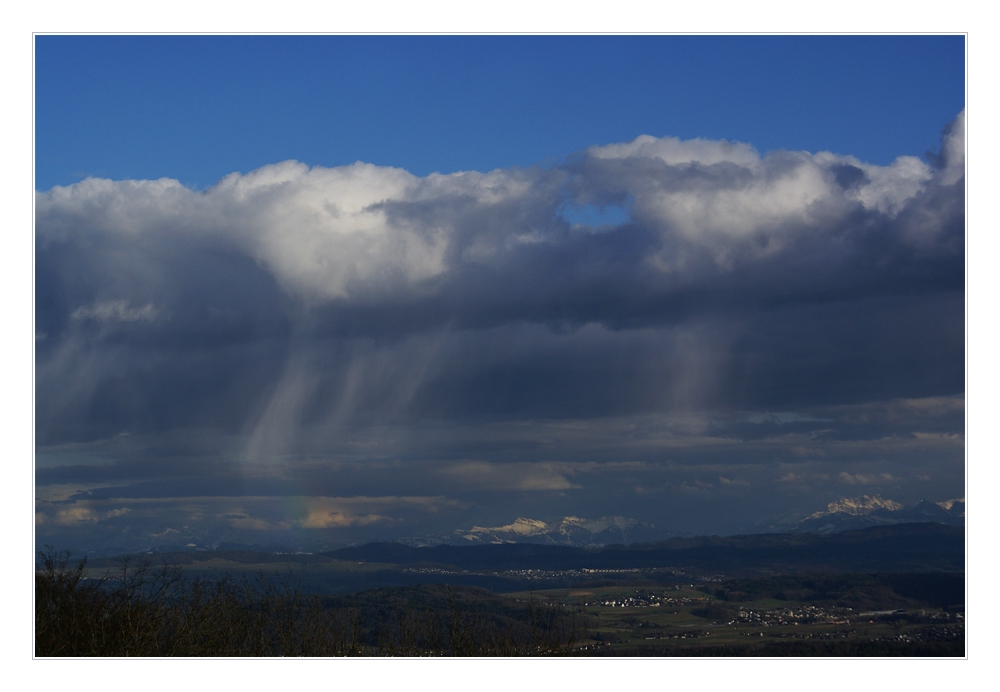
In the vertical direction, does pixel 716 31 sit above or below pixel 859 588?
above

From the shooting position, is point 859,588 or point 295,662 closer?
point 295,662

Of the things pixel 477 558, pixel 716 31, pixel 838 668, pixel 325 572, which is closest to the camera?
pixel 838 668

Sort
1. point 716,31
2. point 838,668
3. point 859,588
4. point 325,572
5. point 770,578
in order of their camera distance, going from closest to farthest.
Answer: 1. point 838,668
2. point 716,31
3. point 859,588
4. point 770,578
5. point 325,572

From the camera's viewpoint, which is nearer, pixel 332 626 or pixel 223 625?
pixel 332 626

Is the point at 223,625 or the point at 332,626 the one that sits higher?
the point at 332,626

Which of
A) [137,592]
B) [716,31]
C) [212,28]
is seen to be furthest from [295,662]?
[716,31]

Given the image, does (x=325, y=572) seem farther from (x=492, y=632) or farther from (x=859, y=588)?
(x=492, y=632)
